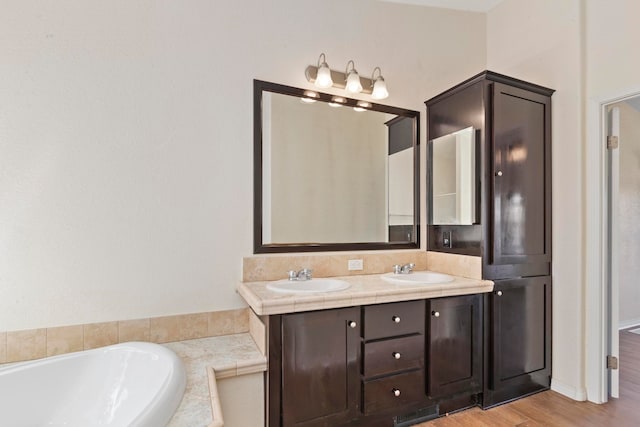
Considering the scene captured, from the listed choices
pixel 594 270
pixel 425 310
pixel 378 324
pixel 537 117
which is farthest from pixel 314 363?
pixel 537 117

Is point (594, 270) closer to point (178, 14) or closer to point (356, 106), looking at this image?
point (356, 106)

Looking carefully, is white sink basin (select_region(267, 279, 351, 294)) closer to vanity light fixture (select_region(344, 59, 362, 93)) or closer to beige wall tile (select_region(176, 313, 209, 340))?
beige wall tile (select_region(176, 313, 209, 340))

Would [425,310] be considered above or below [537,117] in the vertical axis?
below

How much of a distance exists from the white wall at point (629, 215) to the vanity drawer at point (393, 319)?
11.1ft

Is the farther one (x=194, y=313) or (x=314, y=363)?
(x=194, y=313)

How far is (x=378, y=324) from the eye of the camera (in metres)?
1.91

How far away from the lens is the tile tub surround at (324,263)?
2186 millimetres

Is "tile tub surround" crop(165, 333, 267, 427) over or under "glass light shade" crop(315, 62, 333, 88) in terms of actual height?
under

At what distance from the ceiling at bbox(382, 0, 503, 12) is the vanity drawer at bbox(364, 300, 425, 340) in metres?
2.40

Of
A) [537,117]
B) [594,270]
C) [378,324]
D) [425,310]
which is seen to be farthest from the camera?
[537,117]

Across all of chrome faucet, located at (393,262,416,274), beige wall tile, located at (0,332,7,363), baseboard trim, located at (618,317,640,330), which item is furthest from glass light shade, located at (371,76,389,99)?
baseboard trim, located at (618,317,640,330)

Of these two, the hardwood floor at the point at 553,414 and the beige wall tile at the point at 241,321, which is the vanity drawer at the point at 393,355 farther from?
the beige wall tile at the point at 241,321

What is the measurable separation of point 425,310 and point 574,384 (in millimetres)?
1331

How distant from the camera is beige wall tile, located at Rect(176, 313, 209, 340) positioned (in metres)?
1.99
